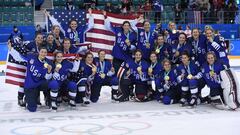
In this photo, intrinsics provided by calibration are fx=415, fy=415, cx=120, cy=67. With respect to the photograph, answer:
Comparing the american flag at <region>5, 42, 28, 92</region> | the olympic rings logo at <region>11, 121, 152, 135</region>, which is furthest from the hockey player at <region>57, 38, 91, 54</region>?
the olympic rings logo at <region>11, 121, 152, 135</region>

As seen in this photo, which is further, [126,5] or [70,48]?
[126,5]

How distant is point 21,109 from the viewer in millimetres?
6871

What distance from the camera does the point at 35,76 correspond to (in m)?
6.69

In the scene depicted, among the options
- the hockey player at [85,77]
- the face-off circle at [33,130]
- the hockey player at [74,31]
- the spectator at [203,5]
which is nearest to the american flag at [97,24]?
the hockey player at [74,31]

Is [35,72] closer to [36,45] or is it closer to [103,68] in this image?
[36,45]

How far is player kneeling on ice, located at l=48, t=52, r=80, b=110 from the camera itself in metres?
6.61

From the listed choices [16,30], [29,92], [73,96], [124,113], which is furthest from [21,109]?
[16,30]

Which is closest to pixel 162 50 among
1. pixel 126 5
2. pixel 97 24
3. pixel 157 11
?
pixel 97 24

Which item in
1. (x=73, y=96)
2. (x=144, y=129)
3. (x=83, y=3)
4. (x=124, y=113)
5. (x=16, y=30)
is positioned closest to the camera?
(x=144, y=129)

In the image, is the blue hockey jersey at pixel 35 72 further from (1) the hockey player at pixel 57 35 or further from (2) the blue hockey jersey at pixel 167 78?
(2) the blue hockey jersey at pixel 167 78

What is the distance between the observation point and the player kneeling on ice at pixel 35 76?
21.8 feet

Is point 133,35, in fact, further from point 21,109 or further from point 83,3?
point 83,3

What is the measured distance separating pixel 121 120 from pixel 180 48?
2.16 metres

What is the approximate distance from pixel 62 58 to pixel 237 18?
13.5 m
